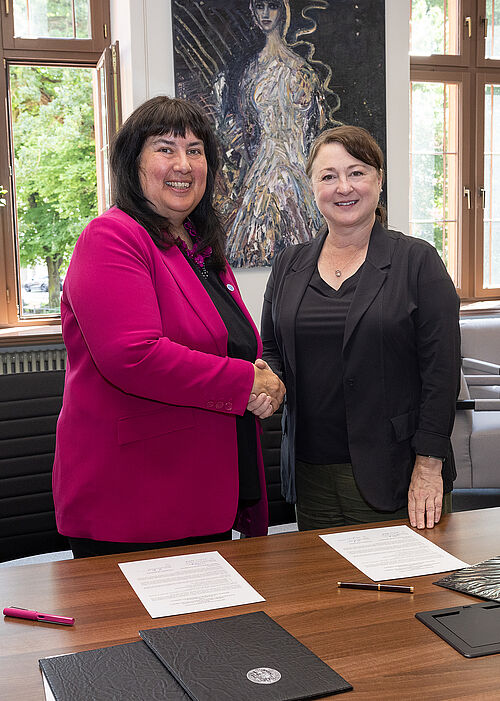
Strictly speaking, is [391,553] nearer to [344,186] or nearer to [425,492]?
[425,492]

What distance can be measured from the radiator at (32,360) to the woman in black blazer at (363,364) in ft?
9.04

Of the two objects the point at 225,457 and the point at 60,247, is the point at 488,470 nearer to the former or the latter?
the point at 225,457

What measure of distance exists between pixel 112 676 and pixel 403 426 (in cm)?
100

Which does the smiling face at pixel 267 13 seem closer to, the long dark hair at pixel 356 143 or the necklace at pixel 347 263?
the long dark hair at pixel 356 143

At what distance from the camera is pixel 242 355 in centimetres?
181

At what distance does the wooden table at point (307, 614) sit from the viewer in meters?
1.03

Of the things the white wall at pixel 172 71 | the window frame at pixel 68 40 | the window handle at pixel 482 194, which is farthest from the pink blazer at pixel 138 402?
the window handle at pixel 482 194

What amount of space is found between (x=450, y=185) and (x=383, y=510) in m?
4.10

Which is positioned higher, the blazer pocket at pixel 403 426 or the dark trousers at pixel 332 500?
the blazer pocket at pixel 403 426

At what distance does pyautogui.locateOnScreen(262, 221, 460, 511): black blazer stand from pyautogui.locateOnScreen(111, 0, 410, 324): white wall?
2711 millimetres

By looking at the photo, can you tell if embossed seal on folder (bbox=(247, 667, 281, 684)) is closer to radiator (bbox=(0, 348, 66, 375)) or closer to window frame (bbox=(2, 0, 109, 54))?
radiator (bbox=(0, 348, 66, 375))

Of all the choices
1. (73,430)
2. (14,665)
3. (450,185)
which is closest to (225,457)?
(73,430)

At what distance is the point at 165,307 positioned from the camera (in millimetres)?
1663

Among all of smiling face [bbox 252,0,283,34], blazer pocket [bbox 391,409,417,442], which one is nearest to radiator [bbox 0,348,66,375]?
smiling face [bbox 252,0,283,34]
